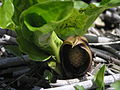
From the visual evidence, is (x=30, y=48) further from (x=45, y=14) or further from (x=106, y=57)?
(x=106, y=57)

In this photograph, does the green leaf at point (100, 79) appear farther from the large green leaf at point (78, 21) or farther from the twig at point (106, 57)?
the twig at point (106, 57)

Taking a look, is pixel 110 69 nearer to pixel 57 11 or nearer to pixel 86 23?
pixel 86 23

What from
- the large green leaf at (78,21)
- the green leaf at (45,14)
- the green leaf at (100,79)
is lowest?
the green leaf at (100,79)

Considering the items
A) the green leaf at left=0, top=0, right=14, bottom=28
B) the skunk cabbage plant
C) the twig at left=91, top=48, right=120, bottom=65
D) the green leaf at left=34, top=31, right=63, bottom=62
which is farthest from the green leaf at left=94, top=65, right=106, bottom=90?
the green leaf at left=0, top=0, right=14, bottom=28

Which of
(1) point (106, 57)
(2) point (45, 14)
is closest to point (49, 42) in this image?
(2) point (45, 14)

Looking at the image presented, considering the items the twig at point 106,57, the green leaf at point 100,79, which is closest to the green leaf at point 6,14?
the green leaf at point 100,79

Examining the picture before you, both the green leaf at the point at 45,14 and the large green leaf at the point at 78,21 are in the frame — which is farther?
the large green leaf at the point at 78,21

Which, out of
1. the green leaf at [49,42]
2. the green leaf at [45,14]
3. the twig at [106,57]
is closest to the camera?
the green leaf at [45,14]
